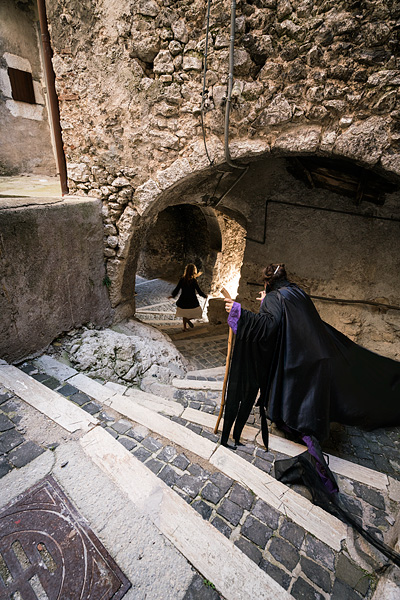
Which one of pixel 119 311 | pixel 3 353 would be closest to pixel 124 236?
pixel 119 311

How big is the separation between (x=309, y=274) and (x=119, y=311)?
435cm

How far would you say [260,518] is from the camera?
6.15 feet

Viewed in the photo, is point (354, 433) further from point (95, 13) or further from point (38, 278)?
point (95, 13)

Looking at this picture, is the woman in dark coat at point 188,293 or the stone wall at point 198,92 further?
the woman in dark coat at point 188,293

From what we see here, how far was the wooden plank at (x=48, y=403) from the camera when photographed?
91.4 inches

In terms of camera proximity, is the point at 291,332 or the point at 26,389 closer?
the point at 26,389

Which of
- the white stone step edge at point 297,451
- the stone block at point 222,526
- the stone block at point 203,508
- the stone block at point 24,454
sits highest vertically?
the stone block at point 24,454

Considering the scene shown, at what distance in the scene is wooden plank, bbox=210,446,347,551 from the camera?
5.95ft

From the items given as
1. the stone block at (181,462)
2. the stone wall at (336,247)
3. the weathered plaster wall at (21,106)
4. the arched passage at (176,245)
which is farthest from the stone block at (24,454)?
the arched passage at (176,245)

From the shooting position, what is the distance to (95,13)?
372 centimetres

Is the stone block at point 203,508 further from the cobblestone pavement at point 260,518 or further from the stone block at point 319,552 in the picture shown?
the stone block at point 319,552

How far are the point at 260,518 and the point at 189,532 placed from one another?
55cm

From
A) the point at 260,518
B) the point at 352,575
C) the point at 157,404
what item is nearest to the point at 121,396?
the point at 157,404

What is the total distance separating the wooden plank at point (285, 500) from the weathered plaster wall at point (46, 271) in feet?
9.12
